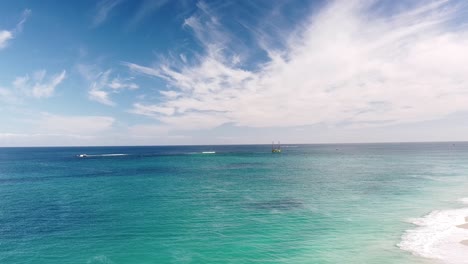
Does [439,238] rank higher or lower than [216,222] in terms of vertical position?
lower

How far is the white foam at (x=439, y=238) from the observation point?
25430mm

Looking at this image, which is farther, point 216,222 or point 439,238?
point 216,222

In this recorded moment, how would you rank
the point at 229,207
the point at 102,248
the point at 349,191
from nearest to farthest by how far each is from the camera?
the point at 102,248 → the point at 229,207 → the point at 349,191

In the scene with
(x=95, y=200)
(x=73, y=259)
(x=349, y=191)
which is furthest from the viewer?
(x=349, y=191)

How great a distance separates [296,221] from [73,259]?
81.8 ft

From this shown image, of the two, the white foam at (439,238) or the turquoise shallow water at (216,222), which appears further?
the turquoise shallow water at (216,222)

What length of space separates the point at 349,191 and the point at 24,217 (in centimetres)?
5437

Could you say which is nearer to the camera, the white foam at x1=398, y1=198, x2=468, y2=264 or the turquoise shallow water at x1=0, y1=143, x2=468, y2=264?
the white foam at x1=398, y1=198, x2=468, y2=264

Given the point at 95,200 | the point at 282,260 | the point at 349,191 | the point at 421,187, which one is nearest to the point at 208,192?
the point at 95,200

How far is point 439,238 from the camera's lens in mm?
29609

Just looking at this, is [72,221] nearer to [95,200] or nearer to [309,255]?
[95,200]

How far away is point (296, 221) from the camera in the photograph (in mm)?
36344

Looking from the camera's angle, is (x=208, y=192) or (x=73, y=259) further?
(x=208, y=192)

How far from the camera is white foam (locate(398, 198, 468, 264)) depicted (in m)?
25.4
